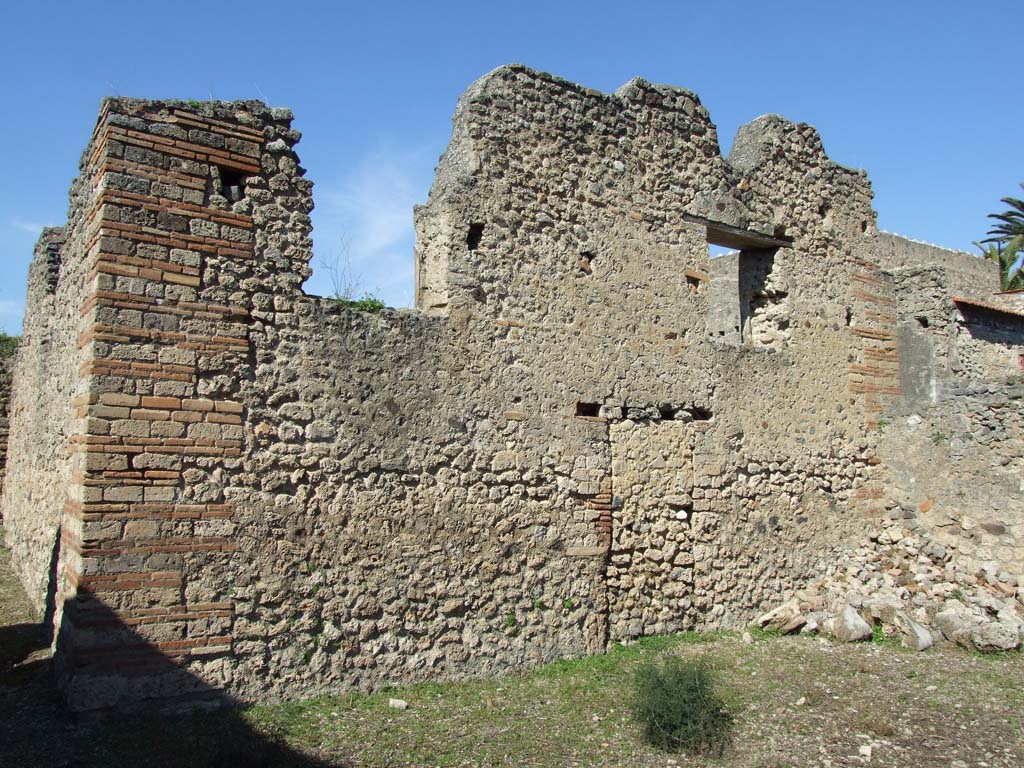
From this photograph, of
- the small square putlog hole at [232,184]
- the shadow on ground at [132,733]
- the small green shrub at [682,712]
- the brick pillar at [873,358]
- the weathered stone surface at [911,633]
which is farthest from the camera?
the brick pillar at [873,358]

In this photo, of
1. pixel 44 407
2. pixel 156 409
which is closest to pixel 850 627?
pixel 156 409

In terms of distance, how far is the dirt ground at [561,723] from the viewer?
474 cm

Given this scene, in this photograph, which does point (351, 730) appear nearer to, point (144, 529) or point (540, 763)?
point (540, 763)

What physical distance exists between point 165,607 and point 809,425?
6158 mm

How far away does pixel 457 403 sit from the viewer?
637cm

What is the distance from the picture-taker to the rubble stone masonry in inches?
206

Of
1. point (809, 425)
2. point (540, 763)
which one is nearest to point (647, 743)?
point (540, 763)

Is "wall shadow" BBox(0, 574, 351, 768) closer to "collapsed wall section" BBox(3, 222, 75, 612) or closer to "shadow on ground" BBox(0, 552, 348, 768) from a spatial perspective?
"shadow on ground" BBox(0, 552, 348, 768)

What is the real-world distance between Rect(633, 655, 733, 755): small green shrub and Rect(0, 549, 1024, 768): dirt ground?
0.09 m

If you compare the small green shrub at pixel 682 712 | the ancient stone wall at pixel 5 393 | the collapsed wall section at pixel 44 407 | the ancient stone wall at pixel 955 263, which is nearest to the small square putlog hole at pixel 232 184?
the collapsed wall section at pixel 44 407

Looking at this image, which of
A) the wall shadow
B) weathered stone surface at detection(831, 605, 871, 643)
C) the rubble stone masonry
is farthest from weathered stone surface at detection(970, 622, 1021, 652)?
the wall shadow

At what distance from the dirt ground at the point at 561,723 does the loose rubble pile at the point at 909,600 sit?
1.64ft

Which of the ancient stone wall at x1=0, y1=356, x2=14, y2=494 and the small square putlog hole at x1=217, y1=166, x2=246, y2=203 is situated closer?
the small square putlog hole at x1=217, y1=166, x2=246, y2=203

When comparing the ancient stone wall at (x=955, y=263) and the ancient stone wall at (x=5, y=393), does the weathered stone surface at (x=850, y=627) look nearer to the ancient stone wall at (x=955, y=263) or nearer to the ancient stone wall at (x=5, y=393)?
the ancient stone wall at (x=5, y=393)
